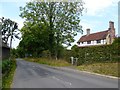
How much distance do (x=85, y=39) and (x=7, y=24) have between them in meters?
33.8

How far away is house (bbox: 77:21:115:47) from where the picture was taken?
3113 inches

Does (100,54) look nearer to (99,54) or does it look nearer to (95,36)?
(99,54)

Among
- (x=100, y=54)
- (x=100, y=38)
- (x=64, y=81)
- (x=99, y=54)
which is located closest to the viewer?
(x=64, y=81)

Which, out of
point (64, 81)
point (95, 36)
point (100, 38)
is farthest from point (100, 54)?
point (95, 36)

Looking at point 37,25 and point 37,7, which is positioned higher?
point 37,7

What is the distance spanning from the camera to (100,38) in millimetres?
82938

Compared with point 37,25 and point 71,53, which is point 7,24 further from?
point 71,53

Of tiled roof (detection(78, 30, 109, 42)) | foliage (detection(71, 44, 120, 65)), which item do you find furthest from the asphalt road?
tiled roof (detection(78, 30, 109, 42))

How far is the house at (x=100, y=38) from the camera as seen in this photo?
79062 millimetres

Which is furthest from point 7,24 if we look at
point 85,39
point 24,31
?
point 24,31

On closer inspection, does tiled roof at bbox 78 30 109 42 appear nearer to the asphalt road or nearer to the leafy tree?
the leafy tree

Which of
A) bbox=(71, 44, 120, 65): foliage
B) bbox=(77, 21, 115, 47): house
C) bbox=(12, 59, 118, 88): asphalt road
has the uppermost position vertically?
Answer: bbox=(77, 21, 115, 47): house

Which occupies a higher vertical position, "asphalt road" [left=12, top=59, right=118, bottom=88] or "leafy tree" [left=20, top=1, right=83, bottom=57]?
"leafy tree" [left=20, top=1, right=83, bottom=57]

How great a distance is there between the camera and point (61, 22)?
57344 millimetres
